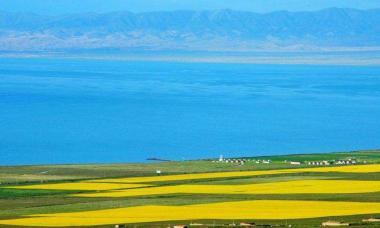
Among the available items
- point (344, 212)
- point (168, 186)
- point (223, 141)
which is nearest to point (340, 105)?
point (223, 141)

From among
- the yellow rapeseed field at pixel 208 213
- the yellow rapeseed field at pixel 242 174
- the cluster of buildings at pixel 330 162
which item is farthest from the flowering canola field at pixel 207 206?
the cluster of buildings at pixel 330 162

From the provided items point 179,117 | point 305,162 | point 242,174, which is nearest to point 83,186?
point 242,174

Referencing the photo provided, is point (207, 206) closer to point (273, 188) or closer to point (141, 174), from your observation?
point (273, 188)

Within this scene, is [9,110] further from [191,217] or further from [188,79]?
[191,217]

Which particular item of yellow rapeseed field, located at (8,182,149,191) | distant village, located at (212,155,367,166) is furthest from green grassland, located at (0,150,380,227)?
yellow rapeseed field, located at (8,182,149,191)

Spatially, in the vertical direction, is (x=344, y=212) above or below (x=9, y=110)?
below

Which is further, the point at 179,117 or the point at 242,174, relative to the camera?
the point at 179,117
